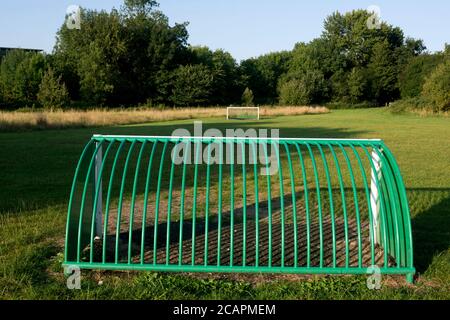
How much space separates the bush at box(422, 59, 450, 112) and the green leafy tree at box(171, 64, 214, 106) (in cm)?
2938

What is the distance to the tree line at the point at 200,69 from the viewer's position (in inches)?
1998

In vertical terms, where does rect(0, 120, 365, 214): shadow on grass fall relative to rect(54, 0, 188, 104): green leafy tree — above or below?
below

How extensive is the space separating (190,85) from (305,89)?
53.9 feet

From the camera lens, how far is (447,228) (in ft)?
23.7

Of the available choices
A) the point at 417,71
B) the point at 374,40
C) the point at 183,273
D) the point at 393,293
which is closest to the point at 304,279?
the point at 393,293

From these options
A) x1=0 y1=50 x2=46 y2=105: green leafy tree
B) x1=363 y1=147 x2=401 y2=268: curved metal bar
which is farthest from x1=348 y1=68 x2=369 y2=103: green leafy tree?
x1=363 y1=147 x2=401 y2=268: curved metal bar

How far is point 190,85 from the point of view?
6444cm

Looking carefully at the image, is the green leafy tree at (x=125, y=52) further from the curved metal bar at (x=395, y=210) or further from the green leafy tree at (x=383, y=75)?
the curved metal bar at (x=395, y=210)

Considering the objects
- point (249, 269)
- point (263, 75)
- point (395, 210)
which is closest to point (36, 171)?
point (249, 269)

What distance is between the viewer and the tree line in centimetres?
5075

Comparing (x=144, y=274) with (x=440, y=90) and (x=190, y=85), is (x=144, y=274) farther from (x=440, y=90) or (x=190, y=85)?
(x=190, y=85)

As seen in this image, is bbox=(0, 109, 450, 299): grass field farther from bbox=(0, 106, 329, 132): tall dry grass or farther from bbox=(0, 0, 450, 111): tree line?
bbox=(0, 0, 450, 111): tree line

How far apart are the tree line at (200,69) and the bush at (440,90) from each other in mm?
90

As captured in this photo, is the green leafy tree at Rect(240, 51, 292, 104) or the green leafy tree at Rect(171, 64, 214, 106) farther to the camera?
the green leafy tree at Rect(240, 51, 292, 104)
